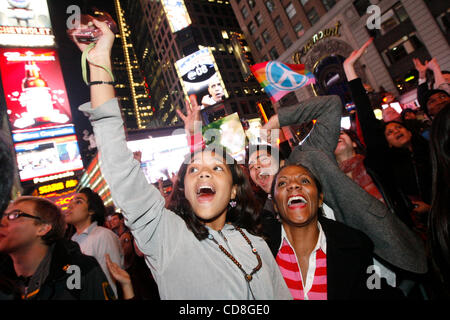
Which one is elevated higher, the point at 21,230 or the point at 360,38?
the point at 360,38

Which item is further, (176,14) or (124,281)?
(176,14)

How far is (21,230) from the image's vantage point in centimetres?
211

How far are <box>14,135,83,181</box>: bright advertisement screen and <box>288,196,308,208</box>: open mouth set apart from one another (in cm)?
2051

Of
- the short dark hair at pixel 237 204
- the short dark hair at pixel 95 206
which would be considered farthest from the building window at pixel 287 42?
the short dark hair at pixel 237 204

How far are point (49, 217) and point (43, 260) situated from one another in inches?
16.4

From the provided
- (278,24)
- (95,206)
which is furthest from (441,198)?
→ (278,24)

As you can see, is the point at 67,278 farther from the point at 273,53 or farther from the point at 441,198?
the point at 273,53

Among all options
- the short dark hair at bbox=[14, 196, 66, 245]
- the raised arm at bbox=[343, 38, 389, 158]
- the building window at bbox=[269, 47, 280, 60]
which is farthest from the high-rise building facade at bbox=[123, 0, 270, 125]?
the short dark hair at bbox=[14, 196, 66, 245]

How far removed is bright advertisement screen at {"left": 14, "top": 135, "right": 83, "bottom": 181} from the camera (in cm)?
1750

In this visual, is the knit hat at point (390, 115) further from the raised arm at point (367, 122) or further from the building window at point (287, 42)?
the building window at point (287, 42)

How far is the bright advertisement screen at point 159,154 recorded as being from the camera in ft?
86.3

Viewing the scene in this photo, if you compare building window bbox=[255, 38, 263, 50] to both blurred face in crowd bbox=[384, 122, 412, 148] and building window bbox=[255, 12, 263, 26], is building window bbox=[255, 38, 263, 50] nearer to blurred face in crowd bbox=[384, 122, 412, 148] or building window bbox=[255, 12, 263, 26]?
building window bbox=[255, 12, 263, 26]

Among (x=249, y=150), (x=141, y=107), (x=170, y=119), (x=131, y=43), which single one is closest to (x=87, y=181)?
(x=170, y=119)
